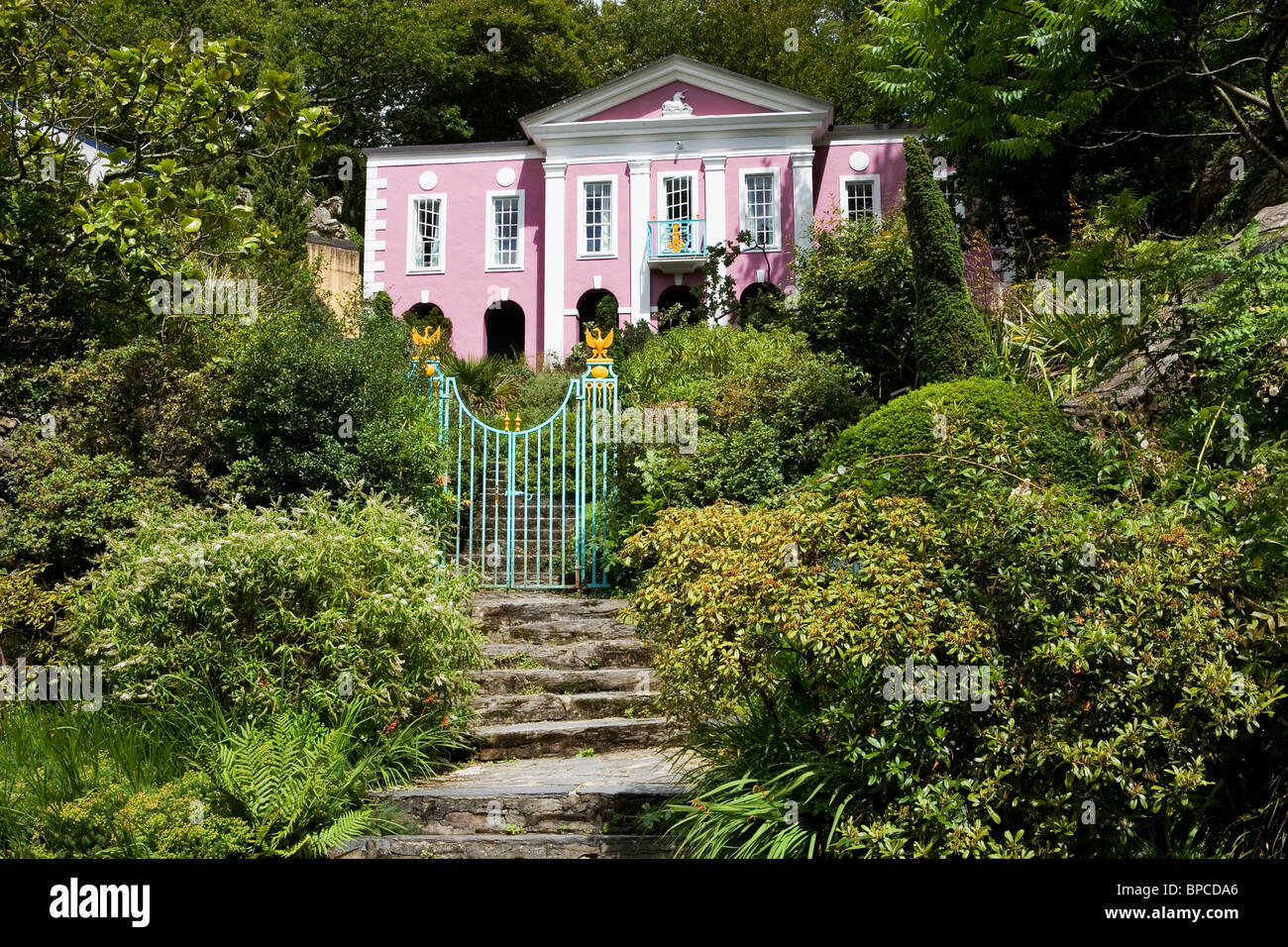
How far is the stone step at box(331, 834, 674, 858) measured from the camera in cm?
554

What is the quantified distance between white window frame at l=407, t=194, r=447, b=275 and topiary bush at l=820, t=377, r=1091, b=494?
19.6 meters

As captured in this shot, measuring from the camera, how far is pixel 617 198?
25016 millimetres

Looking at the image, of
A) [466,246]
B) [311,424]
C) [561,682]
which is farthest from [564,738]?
[466,246]

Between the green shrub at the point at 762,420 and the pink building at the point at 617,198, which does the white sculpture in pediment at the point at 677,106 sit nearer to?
the pink building at the point at 617,198

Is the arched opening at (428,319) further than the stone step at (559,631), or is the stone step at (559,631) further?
the arched opening at (428,319)

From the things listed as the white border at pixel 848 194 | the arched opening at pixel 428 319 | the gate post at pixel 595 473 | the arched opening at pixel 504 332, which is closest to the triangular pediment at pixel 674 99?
the white border at pixel 848 194

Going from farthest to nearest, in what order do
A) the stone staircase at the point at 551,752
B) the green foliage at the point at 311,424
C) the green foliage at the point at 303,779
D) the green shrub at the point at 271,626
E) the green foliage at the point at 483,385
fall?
the green foliage at the point at 483,385, the green foliage at the point at 311,424, the green shrub at the point at 271,626, the stone staircase at the point at 551,752, the green foliage at the point at 303,779

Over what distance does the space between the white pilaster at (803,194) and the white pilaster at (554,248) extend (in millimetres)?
5435

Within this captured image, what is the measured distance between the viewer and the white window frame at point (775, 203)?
80.0 feet

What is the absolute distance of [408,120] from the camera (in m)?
32.8

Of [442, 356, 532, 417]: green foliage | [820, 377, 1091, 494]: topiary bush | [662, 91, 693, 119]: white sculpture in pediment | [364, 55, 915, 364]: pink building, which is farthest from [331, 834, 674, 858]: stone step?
[662, 91, 693, 119]: white sculpture in pediment

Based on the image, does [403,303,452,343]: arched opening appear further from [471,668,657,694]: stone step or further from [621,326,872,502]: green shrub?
[471,668,657,694]: stone step

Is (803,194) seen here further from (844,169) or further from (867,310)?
(867,310)

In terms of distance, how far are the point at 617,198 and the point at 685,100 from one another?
2.71 m
